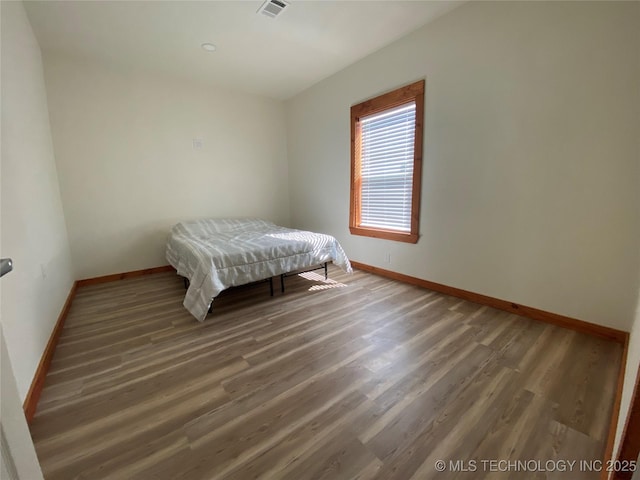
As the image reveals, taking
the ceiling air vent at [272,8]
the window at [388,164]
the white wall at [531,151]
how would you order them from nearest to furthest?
the white wall at [531,151] < the ceiling air vent at [272,8] < the window at [388,164]

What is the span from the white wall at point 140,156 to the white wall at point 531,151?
2417 millimetres

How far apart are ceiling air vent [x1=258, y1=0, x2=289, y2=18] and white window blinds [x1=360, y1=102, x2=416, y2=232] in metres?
1.50

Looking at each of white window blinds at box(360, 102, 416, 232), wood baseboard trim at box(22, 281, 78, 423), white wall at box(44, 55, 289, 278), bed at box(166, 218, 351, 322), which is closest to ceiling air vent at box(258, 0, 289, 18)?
white window blinds at box(360, 102, 416, 232)

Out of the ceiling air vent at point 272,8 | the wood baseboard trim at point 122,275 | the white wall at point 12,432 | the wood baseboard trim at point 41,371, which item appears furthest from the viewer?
the wood baseboard trim at point 122,275

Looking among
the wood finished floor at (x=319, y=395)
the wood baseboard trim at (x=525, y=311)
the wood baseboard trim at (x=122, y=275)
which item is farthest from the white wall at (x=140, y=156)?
the wood baseboard trim at (x=525, y=311)

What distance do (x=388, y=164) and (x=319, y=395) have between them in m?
2.69

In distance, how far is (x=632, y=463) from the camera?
67 cm

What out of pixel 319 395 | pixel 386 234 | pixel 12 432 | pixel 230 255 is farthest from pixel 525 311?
pixel 12 432

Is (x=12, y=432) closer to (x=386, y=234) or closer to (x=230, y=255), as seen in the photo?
(x=230, y=255)

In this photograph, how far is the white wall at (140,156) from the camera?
10.5 ft

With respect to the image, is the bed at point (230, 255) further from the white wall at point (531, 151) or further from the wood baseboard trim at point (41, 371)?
the white wall at point (531, 151)

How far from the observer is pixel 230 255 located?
8.25 feet

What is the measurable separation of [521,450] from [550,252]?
1.65 m

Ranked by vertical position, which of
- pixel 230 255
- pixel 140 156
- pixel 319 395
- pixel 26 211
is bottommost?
pixel 319 395
